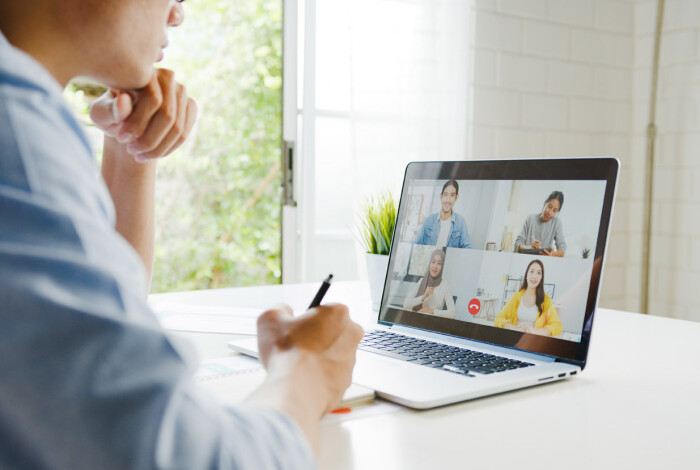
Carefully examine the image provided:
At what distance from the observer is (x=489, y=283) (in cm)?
81

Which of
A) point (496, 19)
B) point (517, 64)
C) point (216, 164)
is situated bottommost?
point (216, 164)

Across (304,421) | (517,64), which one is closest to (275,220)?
(517,64)

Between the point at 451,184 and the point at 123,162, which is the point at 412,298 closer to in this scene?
the point at 451,184

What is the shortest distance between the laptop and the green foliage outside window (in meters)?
4.06

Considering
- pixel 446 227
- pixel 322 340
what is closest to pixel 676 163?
pixel 446 227

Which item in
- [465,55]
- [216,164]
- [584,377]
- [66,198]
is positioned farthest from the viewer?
[216,164]

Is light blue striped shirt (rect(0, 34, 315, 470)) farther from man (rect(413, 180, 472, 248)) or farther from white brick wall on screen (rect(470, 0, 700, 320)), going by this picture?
white brick wall on screen (rect(470, 0, 700, 320))

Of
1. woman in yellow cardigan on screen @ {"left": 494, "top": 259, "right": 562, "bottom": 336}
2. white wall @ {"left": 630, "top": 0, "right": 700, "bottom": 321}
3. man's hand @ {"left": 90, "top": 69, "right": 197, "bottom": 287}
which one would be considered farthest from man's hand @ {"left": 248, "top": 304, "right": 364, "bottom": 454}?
white wall @ {"left": 630, "top": 0, "right": 700, "bottom": 321}

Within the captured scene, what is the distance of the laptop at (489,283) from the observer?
0.69m

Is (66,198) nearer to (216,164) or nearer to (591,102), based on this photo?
(591,102)

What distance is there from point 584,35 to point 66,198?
2.97m

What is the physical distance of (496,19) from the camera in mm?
2641

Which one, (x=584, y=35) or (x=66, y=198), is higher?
(x=584, y=35)

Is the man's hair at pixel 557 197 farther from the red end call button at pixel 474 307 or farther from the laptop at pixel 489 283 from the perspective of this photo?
the red end call button at pixel 474 307
